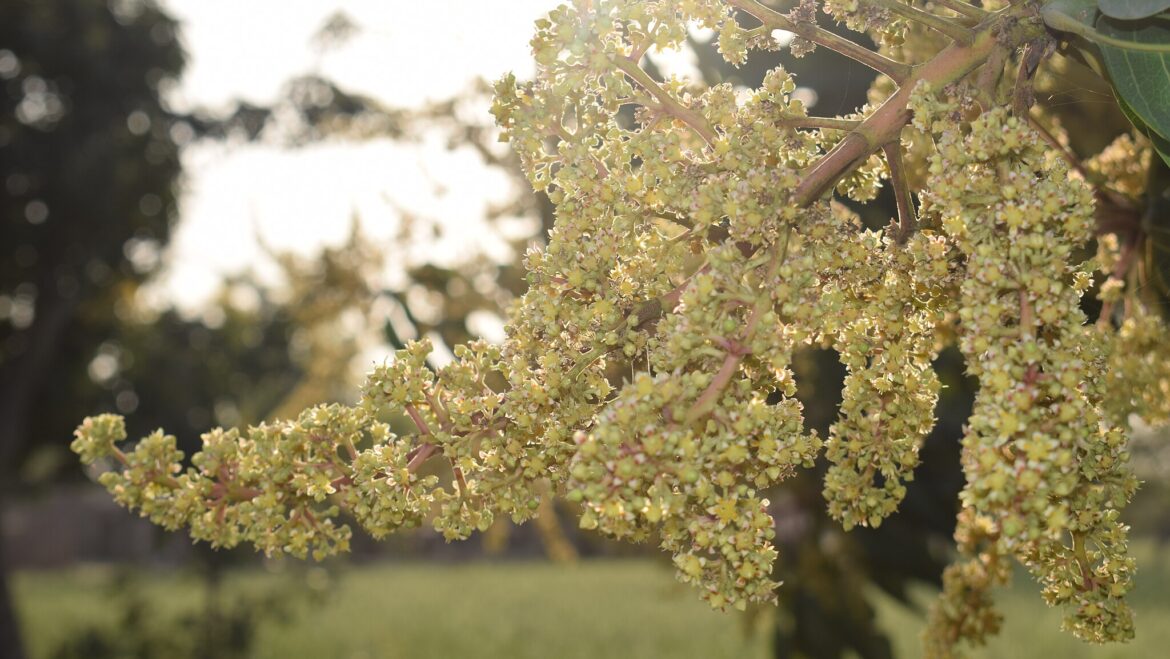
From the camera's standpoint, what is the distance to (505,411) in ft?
3.60

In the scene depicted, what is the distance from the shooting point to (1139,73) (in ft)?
3.65

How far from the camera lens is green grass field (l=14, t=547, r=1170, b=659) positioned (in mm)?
11055

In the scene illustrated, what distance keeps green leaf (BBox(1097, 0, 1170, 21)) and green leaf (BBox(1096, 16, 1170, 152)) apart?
5 cm

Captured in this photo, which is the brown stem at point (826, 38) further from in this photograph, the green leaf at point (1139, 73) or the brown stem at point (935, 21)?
the green leaf at point (1139, 73)

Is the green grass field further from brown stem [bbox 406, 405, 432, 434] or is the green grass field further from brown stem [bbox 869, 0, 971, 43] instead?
brown stem [bbox 869, 0, 971, 43]

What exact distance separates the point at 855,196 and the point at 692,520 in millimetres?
532

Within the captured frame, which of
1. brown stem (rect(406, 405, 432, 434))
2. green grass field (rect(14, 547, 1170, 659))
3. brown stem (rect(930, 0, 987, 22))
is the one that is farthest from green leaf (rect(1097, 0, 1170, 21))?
green grass field (rect(14, 547, 1170, 659))

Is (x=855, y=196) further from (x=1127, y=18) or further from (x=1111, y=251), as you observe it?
(x=1111, y=251)

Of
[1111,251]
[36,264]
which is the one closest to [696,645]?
[36,264]

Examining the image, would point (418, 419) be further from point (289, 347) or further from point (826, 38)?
point (289, 347)

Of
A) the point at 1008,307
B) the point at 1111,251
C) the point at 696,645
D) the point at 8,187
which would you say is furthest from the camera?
the point at 696,645

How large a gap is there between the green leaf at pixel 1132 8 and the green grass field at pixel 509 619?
404 centimetres

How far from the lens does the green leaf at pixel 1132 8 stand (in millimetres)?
1021

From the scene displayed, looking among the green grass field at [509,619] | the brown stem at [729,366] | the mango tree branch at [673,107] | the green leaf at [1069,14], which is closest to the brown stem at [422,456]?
the brown stem at [729,366]
